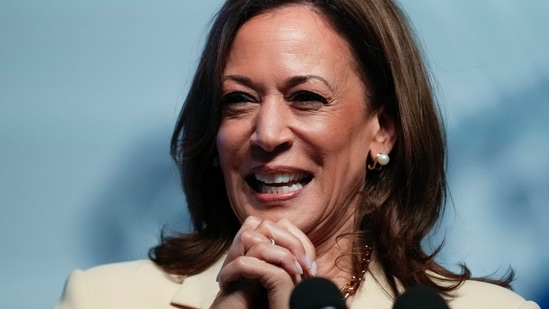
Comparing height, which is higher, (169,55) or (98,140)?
(169,55)

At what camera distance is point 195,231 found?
318 cm

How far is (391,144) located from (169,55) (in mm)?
839

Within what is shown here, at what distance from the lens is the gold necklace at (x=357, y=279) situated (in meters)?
2.94

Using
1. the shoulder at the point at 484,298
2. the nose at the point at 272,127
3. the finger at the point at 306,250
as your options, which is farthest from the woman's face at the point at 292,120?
the shoulder at the point at 484,298

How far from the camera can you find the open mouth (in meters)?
2.83

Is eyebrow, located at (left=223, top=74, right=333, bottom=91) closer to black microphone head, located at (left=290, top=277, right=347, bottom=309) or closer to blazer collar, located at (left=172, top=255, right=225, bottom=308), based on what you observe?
blazer collar, located at (left=172, top=255, right=225, bottom=308)

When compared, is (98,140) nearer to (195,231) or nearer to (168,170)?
(168,170)

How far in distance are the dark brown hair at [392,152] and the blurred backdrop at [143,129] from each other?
272mm

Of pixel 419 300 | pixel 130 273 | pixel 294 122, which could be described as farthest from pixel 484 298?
pixel 419 300

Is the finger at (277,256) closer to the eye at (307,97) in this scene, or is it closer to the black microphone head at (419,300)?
the eye at (307,97)

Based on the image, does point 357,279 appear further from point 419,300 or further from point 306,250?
point 419,300

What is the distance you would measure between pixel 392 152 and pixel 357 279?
14.3 inches

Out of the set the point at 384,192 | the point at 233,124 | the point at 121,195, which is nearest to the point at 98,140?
the point at 121,195

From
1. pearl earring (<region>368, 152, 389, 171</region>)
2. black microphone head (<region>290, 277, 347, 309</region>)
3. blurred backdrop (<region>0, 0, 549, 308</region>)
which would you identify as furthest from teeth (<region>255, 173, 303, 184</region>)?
black microphone head (<region>290, 277, 347, 309</region>)
